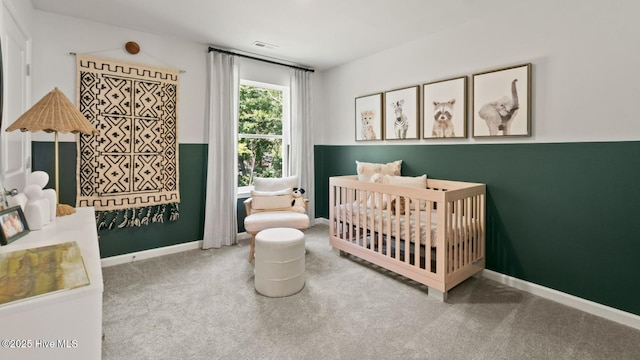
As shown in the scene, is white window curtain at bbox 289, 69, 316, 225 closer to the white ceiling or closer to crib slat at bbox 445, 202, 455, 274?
the white ceiling

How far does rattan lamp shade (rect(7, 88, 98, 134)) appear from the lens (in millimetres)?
1756

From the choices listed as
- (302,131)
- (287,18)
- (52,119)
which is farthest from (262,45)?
(52,119)

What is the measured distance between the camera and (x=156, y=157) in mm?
3303

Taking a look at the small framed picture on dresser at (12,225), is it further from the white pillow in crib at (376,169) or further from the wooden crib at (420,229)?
the white pillow in crib at (376,169)

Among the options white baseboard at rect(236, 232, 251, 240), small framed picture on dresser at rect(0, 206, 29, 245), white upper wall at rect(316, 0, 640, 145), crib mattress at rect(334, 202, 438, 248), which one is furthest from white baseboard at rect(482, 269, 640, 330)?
small framed picture on dresser at rect(0, 206, 29, 245)

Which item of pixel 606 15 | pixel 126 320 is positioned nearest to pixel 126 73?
pixel 126 320

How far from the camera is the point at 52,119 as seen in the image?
1.84 m

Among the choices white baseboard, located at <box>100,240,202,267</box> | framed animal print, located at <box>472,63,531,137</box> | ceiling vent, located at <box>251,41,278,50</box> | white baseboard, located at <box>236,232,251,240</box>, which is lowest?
white baseboard, located at <box>100,240,202,267</box>

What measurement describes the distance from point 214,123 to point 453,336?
312 centimetres

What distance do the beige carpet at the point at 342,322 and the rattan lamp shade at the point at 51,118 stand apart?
131 cm

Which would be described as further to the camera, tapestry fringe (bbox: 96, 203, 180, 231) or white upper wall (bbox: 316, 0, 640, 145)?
tapestry fringe (bbox: 96, 203, 180, 231)

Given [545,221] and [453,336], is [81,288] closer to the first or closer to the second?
[453,336]

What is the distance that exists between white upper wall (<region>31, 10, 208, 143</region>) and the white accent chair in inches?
37.0

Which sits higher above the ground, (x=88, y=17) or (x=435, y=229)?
(x=88, y=17)
